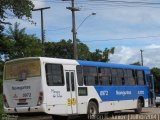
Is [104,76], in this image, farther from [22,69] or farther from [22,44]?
[22,44]

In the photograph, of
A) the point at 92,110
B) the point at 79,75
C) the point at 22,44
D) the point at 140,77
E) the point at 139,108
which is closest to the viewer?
the point at 79,75

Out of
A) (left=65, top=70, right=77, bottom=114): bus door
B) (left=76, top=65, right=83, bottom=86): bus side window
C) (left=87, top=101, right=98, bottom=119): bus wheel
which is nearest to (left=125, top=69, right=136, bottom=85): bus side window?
(left=87, top=101, right=98, bottom=119): bus wheel

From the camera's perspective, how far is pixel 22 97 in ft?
69.1

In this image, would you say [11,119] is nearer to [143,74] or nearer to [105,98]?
[105,98]

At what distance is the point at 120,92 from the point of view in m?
26.9

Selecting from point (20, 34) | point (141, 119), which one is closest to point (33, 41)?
point (20, 34)

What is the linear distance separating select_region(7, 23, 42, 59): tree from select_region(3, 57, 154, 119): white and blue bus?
9.55 m

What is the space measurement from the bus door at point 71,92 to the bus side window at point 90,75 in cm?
118

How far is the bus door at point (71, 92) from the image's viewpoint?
22.0 m

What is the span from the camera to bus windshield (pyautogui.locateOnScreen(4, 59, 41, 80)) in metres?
20.9

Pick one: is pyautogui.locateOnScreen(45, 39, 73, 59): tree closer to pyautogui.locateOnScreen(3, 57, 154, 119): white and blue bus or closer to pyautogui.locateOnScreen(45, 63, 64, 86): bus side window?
pyautogui.locateOnScreen(3, 57, 154, 119): white and blue bus

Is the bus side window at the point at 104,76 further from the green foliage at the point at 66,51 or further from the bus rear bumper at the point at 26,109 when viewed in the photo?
the green foliage at the point at 66,51

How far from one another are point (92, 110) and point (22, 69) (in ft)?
14.8

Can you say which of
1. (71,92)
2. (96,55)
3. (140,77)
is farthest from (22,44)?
(96,55)
